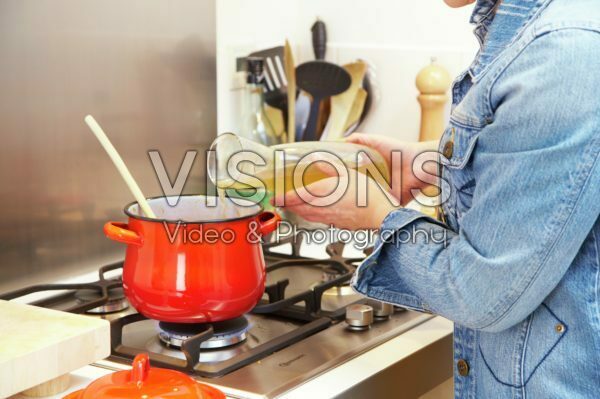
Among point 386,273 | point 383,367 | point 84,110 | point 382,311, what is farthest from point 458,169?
point 84,110

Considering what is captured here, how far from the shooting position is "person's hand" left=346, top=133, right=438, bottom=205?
125cm

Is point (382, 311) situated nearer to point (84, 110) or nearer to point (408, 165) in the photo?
point (408, 165)

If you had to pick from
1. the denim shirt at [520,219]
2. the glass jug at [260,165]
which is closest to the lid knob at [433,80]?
the glass jug at [260,165]

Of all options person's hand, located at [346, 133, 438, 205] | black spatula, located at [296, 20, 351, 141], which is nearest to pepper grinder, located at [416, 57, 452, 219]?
black spatula, located at [296, 20, 351, 141]

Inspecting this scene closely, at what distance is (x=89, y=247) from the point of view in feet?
4.57

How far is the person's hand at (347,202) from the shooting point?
3.37 ft

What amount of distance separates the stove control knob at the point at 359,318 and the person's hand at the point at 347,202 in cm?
13

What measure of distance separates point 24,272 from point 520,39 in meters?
0.83

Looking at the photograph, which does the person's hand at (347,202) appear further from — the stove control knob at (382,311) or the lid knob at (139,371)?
the lid knob at (139,371)

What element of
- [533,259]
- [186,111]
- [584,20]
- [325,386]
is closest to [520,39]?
[584,20]

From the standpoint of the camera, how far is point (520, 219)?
2.49 ft

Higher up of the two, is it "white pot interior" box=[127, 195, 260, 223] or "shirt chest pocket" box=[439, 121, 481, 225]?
"shirt chest pocket" box=[439, 121, 481, 225]

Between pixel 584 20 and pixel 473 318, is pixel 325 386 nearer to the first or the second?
pixel 473 318

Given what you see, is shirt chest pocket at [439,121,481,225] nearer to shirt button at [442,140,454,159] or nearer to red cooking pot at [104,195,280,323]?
shirt button at [442,140,454,159]
